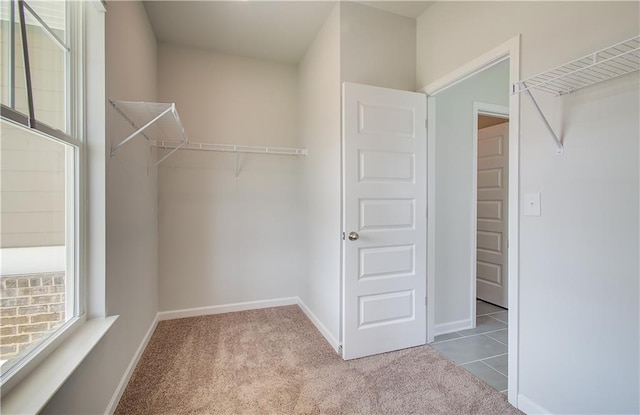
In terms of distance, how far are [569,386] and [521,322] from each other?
334 mm

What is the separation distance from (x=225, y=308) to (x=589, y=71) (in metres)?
3.42

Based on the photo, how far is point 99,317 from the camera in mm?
1513

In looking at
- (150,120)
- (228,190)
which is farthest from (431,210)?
(150,120)

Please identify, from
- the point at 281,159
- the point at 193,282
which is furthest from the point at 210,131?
the point at 193,282

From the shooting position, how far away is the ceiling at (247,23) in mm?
2346

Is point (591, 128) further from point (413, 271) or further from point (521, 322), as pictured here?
point (413, 271)

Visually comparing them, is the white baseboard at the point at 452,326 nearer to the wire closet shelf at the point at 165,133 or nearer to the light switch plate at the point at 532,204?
the light switch plate at the point at 532,204

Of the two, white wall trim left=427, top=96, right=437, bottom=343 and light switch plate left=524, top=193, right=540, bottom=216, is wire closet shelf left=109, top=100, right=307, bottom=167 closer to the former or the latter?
white wall trim left=427, top=96, right=437, bottom=343

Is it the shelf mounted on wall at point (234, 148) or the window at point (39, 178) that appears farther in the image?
the shelf mounted on wall at point (234, 148)

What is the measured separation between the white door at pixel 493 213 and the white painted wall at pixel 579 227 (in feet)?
6.25

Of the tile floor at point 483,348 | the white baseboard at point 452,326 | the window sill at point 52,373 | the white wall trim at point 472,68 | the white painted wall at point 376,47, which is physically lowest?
the tile floor at point 483,348

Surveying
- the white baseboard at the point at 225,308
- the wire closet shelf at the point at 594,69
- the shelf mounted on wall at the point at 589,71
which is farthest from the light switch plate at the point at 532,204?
the white baseboard at the point at 225,308

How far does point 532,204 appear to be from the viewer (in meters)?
1.58

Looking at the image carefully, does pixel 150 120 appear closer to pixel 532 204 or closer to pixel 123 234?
pixel 123 234
